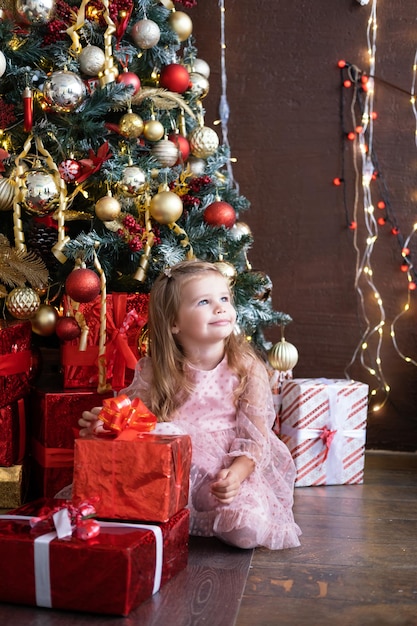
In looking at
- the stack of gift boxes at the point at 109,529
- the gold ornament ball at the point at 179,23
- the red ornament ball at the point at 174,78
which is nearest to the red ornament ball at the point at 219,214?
the red ornament ball at the point at 174,78

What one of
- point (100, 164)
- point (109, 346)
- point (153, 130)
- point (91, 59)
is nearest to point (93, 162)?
point (100, 164)

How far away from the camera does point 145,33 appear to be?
2.47 metres

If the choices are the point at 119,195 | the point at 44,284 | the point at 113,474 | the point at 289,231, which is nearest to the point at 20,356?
the point at 44,284

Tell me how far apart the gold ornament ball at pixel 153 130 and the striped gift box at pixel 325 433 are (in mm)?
985

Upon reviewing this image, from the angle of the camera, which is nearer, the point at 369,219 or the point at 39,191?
the point at 39,191

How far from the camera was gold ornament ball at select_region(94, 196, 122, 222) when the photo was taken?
90.4 inches

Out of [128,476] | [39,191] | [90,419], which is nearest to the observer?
[128,476]

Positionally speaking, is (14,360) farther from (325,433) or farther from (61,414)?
(325,433)

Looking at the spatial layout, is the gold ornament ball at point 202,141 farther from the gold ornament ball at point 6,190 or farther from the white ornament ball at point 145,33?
the gold ornament ball at point 6,190

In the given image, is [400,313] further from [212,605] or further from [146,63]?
[212,605]

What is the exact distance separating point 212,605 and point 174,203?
4.10 ft

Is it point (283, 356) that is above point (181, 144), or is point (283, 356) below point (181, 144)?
below

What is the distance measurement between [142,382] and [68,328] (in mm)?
299

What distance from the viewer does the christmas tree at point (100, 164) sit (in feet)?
7.60
